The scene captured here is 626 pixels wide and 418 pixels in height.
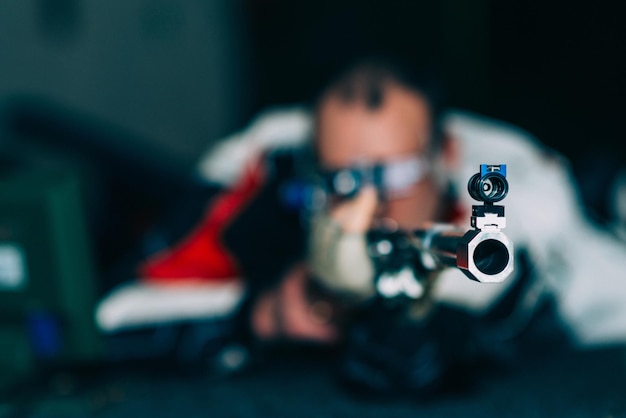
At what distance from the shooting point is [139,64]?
6.32 feet

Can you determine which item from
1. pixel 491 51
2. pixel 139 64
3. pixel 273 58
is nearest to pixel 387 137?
pixel 491 51

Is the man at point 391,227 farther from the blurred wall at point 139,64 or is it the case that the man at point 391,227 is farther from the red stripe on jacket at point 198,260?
the blurred wall at point 139,64

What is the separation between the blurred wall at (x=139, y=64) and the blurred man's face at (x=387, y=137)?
1009 mm

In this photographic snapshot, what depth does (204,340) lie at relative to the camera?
0.82m

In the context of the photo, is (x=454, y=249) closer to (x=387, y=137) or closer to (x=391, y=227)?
(x=391, y=227)

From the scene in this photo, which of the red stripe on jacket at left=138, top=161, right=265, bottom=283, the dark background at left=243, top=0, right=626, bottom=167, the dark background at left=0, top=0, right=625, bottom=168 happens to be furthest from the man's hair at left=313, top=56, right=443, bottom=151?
the dark background at left=243, top=0, right=626, bottom=167

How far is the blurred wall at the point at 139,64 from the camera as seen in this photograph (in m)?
1.53

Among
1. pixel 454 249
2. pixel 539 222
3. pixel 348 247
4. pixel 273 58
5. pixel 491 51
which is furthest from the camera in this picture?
pixel 273 58

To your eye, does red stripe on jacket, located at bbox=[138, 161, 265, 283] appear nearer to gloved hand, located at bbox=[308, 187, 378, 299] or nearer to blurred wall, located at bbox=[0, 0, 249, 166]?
gloved hand, located at bbox=[308, 187, 378, 299]

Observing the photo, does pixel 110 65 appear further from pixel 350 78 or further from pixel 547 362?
pixel 547 362

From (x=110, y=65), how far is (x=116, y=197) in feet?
1.50

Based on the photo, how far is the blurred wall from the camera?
1534 millimetres

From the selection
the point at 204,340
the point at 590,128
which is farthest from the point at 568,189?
the point at 590,128

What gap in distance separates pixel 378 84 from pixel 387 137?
0.07 m
